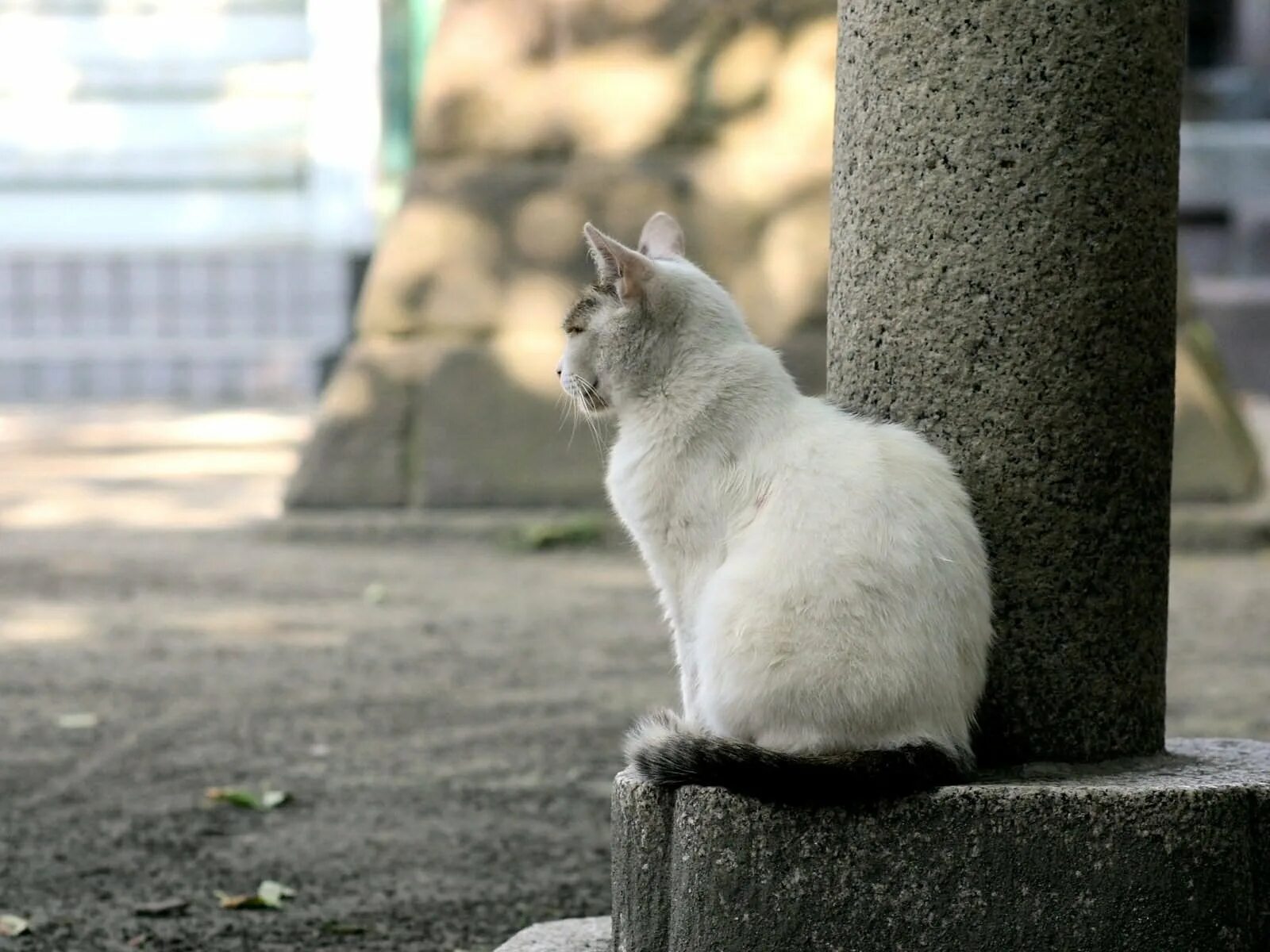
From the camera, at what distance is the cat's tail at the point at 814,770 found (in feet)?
7.31

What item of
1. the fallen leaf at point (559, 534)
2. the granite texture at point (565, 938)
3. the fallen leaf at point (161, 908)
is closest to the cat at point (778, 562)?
the granite texture at point (565, 938)

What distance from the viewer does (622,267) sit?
2473 millimetres

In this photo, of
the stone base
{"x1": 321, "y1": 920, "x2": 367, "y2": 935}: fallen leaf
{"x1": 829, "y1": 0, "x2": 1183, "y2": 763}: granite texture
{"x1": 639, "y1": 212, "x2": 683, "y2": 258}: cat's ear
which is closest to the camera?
{"x1": 829, "y1": 0, "x2": 1183, "y2": 763}: granite texture

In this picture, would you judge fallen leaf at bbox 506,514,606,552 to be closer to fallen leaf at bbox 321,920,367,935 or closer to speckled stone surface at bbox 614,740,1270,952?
fallen leaf at bbox 321,920,367,935

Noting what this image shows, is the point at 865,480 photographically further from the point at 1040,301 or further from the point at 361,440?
the point at 361,440

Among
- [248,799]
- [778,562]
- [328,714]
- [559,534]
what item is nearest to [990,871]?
[778,562]

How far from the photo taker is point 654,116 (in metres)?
7.59

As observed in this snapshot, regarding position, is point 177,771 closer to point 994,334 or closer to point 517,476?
point 994,334

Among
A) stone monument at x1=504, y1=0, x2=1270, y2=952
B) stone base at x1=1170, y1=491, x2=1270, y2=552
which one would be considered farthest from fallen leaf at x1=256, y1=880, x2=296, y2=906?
stone base at x1=1170, y1=491, x2=1270, y2=552

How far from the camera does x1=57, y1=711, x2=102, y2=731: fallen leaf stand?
177 inches

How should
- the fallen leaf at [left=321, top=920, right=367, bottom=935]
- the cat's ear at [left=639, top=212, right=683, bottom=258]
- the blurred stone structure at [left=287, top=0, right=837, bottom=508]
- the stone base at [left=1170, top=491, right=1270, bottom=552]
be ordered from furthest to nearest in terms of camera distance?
the blurred stone structure at [left=287, top=0, right=837, bottom=508] < the stone base at [left=1170, top=491, right=1270, bottom=552] < the fallen leaf at [left=321, top=920, right=367, bottom=935] < the cat's ear at [left=639, top=212, right=683, bottom=258]

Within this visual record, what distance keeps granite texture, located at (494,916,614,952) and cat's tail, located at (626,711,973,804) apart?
469 millimetres

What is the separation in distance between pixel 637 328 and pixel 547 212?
204 inches

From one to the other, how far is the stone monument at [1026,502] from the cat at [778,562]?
0.07 m
